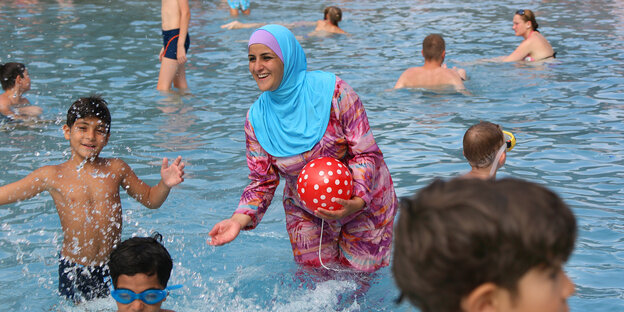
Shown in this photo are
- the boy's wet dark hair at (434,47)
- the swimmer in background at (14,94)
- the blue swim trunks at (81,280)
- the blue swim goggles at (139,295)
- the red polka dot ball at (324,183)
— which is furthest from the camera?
the boy's wet dark hair at (434,47)

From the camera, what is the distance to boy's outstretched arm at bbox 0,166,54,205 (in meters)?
4.27

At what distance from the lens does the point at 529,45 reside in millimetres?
12344

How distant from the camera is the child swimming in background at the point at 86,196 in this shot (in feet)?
14.5

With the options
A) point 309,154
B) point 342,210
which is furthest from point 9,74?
point 342,210

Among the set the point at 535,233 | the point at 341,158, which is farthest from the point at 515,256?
the point at 341,158

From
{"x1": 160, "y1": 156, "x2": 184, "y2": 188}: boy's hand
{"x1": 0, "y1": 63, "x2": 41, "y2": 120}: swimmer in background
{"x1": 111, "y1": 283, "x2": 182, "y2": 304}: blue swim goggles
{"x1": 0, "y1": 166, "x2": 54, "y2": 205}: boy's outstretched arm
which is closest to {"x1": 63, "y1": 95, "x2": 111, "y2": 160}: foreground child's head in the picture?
{"x1": 0, "y1": 166, "x2": 54, "y2": 205}: boy's outstretched arm

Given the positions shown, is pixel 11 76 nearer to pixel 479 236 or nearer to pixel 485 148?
pixel 485 148

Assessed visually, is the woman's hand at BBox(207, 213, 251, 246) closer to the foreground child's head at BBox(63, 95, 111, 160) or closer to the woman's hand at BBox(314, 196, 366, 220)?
the woman's hand at BBox(314, 196, 366, 220)

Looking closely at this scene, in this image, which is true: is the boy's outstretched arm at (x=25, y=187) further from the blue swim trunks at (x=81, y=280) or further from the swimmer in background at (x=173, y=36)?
the swimmer in background at (x=173, y=36)

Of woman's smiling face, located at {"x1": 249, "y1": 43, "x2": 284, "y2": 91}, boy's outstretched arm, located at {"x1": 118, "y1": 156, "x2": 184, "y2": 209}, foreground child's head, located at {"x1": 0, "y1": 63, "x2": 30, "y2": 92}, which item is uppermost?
woman's smiling face, located at {"x1": 249, "y1": 43, "x2": 284, "y2": 91}

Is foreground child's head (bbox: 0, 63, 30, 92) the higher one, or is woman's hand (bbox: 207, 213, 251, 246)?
woman's hand (bbox: 207, 213, 251, 246)

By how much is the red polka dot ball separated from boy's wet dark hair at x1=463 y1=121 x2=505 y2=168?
40.9 inches

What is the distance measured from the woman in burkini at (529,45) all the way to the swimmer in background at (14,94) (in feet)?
26.3

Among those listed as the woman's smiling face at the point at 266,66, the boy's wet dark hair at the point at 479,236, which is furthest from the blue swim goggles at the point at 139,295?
the boy's wet dark hair at the point at 479,236
